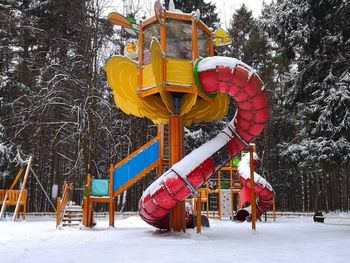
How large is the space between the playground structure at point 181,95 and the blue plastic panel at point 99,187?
2.09 m

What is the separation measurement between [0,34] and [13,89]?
133 inches

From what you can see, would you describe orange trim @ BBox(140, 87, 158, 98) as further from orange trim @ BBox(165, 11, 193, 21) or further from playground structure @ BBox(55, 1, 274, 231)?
orange trim @ BBox(165, 11, 193, 21)

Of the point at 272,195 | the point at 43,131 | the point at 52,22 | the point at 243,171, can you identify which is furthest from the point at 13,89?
the point at 272,195

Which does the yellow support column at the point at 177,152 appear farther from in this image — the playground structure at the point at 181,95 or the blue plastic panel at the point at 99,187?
the blue plastic panel at the point at 99,187

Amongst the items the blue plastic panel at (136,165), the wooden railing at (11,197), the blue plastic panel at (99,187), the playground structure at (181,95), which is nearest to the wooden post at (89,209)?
the blue plastic panel at (99,187)

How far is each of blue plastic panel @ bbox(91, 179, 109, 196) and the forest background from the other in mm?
4847

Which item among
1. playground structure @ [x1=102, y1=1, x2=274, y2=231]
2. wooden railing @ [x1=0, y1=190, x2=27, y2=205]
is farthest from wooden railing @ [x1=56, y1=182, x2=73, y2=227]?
wooden railing @ [x1=0, y1=190, x2=27, y2=205]

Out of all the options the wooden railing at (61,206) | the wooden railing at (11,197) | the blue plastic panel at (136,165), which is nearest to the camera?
the blue plastic panel at (136,165)

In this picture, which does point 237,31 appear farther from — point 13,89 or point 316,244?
point 316,244

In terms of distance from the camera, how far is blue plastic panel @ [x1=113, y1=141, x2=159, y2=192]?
12.9 meters

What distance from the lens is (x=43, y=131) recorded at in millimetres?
25016

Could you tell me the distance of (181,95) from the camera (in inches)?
471

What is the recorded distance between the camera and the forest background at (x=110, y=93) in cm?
1304

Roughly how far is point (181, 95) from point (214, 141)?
1796 millimetres
